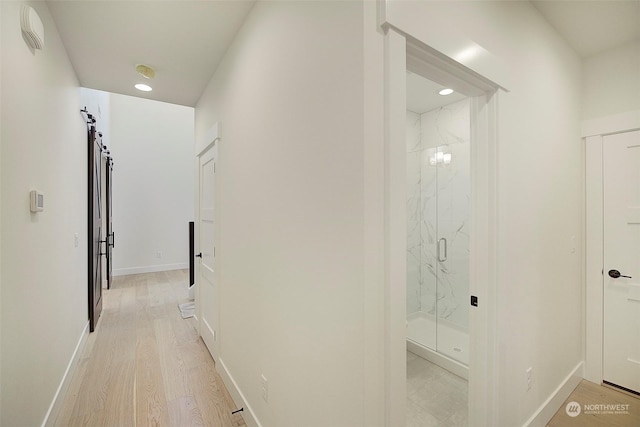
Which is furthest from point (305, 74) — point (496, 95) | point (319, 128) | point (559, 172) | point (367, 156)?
point (559, 172)

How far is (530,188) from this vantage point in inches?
70.7

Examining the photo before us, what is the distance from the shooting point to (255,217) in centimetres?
181

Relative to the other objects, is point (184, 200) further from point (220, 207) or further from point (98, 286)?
point (220, 207)

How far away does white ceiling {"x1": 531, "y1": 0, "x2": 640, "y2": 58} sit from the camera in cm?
181

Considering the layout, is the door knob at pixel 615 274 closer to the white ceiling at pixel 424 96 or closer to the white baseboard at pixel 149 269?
the white ceiling at pixel 424 96

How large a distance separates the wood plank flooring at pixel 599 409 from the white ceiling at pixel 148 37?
3560 mm

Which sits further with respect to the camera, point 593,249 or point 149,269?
point 149,269

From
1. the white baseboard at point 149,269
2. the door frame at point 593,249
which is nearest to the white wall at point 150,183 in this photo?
the white baseboard at point 149,269

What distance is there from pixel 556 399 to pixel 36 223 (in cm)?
367

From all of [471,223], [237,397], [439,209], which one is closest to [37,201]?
[237,397]

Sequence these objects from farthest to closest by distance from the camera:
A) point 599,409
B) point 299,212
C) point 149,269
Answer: point 149,269, point 599,409, point 299,212

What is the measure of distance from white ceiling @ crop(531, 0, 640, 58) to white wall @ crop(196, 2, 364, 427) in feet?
5.41

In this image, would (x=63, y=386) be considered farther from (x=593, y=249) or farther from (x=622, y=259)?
(x=622, y=259)

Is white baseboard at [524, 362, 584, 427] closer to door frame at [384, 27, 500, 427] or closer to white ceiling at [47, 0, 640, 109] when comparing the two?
door frame at [384, 27, 500, 427]
